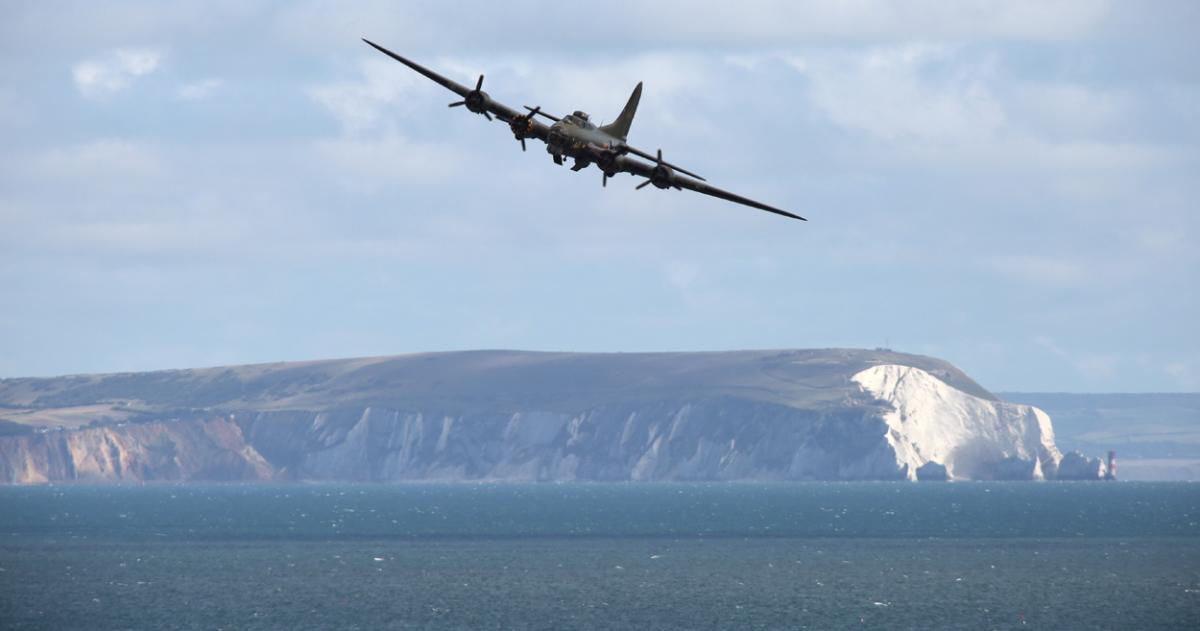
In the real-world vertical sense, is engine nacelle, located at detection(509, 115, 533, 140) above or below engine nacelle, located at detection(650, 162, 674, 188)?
above

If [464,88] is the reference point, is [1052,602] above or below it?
below

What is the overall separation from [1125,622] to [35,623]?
8913 cm

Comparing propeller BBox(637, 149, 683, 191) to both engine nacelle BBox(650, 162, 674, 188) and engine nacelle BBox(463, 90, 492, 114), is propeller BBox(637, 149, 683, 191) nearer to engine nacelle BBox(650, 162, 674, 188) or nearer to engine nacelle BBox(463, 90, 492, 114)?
engine nacelle BBox(650, 162, 674, 188)

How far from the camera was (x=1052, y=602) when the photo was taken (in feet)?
522

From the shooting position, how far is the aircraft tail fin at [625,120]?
2970 inches

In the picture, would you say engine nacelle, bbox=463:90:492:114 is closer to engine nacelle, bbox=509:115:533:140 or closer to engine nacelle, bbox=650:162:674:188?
engine nacelle, bbox=509:115:533:140

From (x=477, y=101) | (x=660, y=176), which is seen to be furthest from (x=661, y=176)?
(x=477, y=101)

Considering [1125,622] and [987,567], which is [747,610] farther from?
[987,567]

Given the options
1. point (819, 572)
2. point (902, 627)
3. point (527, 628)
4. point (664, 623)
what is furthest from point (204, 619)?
point (819, 572)

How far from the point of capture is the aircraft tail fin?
7544cm

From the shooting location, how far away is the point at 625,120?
76.1 m

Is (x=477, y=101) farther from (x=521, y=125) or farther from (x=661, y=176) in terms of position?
(x=661, y=176)

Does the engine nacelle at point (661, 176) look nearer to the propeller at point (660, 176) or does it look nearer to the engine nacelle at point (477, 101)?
the propeller at point (660, 176)

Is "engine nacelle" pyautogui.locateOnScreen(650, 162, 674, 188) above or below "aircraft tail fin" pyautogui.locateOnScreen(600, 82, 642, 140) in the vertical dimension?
below
